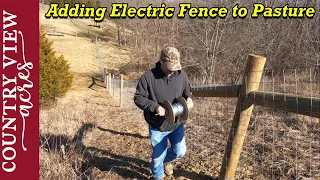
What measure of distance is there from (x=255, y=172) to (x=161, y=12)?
1875 cm

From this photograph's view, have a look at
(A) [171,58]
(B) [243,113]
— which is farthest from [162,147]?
(A) [171,58]

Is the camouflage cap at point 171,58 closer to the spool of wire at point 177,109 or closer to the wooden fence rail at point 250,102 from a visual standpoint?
the spool of wire at point 177,109

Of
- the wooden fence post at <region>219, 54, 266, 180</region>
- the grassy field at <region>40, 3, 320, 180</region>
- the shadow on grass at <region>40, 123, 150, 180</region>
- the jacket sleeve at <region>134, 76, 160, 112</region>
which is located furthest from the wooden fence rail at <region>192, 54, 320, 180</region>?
the shadow on grass at <region>40, 123, 150, 180</region>

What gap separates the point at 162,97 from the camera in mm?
3297

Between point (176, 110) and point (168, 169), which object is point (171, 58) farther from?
point (168, 169)

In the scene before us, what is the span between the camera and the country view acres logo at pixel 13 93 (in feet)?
9.94

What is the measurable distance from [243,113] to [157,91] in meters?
1.06

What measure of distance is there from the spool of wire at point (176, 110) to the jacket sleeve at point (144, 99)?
0.43ft

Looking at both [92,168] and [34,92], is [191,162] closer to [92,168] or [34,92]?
[92,168]

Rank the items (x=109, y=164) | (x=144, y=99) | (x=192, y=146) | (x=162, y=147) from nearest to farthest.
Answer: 1. (x=144, y=99)
2. (x=162, y=147)
3. (x=109, y=164)
4. (x=192, y=146)

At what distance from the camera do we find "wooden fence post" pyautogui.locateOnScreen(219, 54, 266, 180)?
297 centimetres

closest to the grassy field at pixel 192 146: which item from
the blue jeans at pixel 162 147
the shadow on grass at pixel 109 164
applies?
the shadow on grass at pixel 109 164

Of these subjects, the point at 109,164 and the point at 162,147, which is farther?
the point at 109,164

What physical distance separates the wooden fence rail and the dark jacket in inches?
26.2
